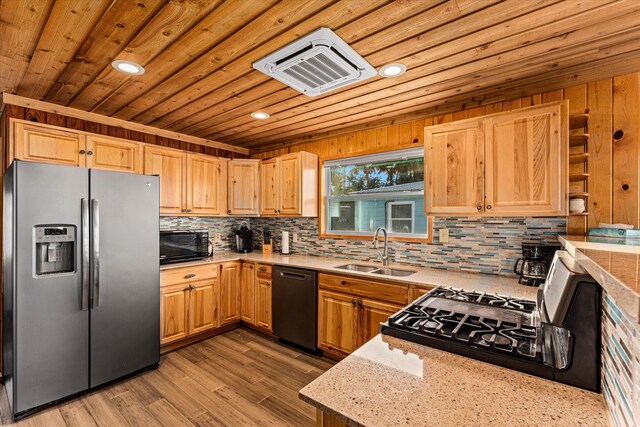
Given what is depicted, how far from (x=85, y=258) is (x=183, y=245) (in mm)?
1188

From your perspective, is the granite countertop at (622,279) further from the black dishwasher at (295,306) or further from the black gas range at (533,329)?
the black dishwasher at (295,306)

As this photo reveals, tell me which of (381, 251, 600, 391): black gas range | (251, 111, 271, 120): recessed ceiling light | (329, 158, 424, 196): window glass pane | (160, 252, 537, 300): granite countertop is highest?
(251, 111, 271, 120): recessed ceiling light

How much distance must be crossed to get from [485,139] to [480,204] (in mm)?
483

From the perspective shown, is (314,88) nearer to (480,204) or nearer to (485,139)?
(485,139)

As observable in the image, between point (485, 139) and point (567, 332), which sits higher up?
point (485, 139)

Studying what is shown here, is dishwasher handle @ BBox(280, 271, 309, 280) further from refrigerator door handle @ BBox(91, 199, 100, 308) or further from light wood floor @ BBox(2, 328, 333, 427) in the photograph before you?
refrigerator door handle @ BBox(91, 199, 100, 308)

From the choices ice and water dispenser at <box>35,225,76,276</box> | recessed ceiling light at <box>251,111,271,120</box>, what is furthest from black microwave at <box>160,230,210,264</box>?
recessed ceiling light at <box>251,111,271,120</box>

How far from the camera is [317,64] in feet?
6.32

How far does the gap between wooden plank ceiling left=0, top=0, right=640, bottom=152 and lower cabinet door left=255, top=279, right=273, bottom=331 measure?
6.21 ft

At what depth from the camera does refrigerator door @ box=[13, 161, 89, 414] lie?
2.03 meters

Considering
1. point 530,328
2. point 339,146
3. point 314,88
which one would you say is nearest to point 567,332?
point 530,328

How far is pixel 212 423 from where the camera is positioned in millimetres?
2006

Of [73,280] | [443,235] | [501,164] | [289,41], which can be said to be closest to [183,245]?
[73,280]

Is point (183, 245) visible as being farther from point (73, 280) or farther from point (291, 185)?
point (291, 185)
